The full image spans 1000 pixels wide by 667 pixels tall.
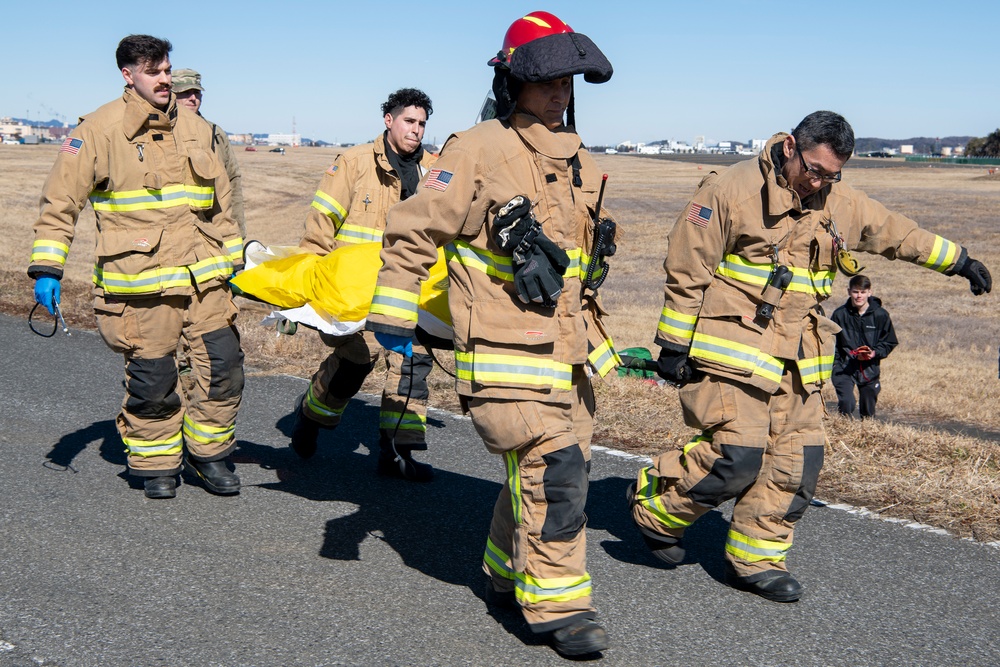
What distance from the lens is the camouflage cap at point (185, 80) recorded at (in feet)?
24.6

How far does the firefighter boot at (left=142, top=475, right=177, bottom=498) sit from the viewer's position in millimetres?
5695

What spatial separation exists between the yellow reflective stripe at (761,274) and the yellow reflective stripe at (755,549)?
1100 mm

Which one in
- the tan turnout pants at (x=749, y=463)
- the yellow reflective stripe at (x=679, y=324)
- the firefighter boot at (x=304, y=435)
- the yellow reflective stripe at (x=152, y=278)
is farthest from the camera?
the firefighter boot at (x=304, y=435)

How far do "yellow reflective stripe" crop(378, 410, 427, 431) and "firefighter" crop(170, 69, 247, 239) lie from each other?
1.36 metres

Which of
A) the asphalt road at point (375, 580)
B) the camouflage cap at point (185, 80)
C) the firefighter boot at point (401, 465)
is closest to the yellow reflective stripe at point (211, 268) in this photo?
the asphalt road at point (375, 580)

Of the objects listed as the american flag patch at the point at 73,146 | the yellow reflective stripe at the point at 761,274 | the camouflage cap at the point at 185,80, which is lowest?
the yellow reflective stripe at the point at 761,274

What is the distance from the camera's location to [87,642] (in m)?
3.88

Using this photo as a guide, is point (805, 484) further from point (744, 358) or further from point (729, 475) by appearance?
point (744, 358)

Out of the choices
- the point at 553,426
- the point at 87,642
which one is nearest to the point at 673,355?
the point at 553,426

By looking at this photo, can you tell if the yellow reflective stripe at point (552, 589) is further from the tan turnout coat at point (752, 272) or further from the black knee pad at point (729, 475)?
the tan turnout coat at point (752, 272)

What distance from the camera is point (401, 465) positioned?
6.14 meters

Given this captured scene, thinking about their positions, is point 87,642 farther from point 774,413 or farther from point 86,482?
point 774,413

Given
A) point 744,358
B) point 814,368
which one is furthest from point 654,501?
point 814,368

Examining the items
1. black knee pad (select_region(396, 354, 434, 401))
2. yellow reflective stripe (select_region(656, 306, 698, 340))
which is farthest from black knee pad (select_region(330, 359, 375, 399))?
yellow reflective stripe (select_region(656, 306, 698, 340))
